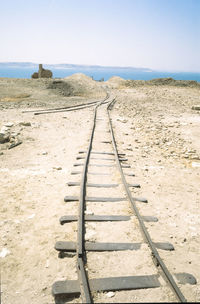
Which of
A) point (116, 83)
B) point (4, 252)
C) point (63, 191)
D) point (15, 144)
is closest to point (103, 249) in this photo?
point (4, 252)

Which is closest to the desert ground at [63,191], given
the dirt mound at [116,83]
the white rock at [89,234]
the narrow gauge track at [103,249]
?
the narrow gauge track at [103,249]

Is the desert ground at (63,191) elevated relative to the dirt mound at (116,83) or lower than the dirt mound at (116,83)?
lower

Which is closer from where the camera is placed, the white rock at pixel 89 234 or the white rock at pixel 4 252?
the white rock at pixel 4 252

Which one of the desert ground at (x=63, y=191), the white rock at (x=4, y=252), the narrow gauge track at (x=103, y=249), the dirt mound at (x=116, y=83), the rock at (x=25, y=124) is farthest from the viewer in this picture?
the dirt mound at (x=116, y=83)

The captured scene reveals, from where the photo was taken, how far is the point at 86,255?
3699mm

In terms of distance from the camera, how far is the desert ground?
3352mm

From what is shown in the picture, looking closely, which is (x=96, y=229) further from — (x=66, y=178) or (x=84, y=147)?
(x=84, y=147)

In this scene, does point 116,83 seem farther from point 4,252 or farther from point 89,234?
point 4,252

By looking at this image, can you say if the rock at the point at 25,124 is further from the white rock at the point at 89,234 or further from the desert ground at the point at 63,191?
the white rock at the point at 89,234

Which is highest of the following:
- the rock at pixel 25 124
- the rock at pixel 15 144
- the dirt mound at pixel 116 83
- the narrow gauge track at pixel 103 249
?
the dirt mound at pixel 116 83

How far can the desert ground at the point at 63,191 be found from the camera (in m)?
3.35

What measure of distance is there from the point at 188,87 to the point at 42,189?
115ft

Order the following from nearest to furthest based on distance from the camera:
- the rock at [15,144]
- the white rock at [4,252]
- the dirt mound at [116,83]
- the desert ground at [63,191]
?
the desert ground at [63,191]
the white rock at [4,252]
the rock at [15,144]
the dirt mound at [116,83]

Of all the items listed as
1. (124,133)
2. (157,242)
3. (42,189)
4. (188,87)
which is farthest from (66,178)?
(188,87)
